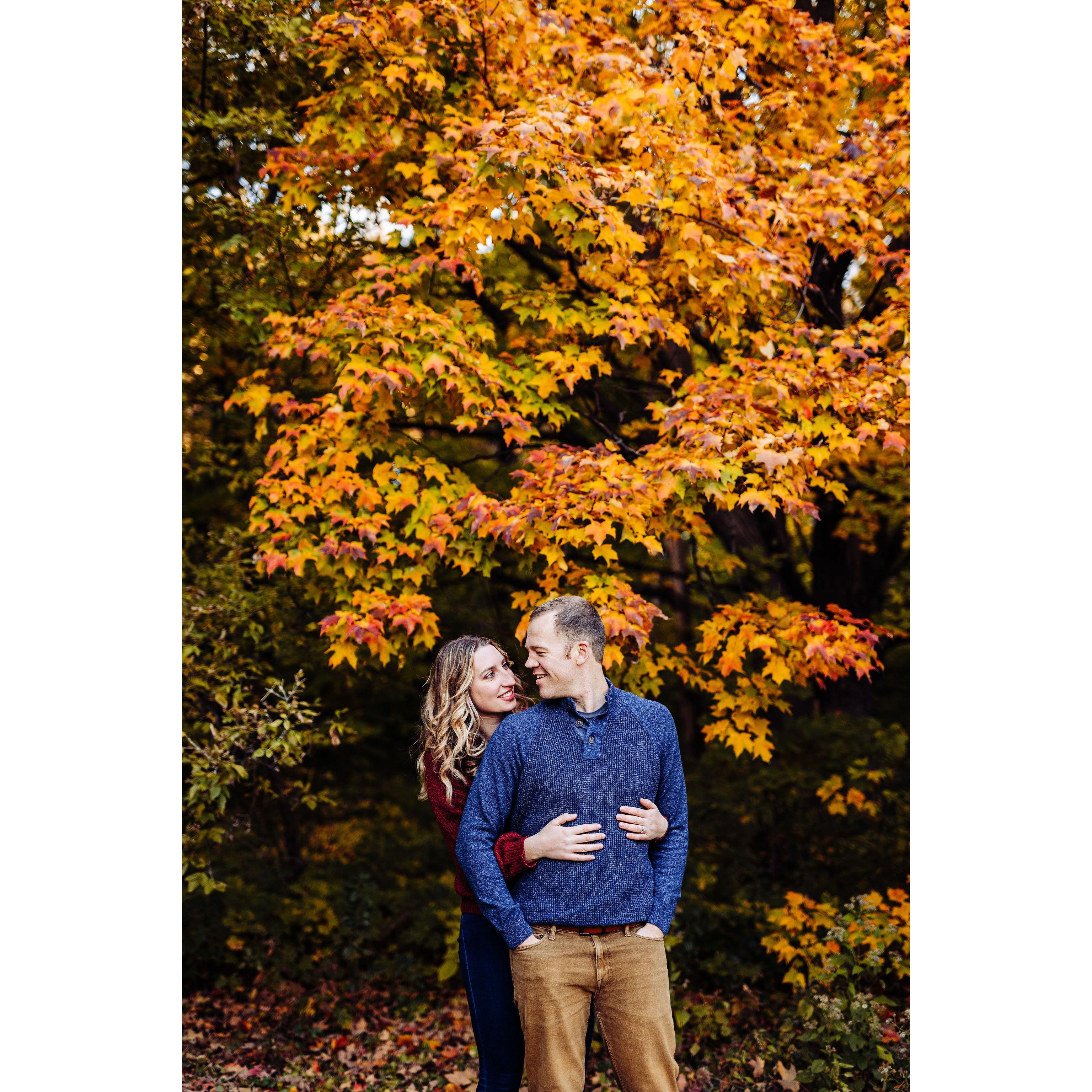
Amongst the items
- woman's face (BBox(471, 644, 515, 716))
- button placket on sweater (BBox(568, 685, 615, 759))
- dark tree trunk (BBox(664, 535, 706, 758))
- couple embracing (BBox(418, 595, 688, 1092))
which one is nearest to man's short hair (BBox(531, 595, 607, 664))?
couple embracing (BBox(418, 595, 688, 1092))

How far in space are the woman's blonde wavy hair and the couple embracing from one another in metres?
0.12

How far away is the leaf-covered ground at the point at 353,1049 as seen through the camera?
4.90 m

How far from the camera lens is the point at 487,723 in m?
3.03

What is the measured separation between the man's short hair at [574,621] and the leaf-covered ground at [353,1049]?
3.06 metres

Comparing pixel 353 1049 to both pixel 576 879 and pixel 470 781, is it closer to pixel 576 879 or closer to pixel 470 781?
pixel 470 781

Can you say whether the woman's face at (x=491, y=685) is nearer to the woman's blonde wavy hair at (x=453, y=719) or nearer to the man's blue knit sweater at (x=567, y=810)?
the woman's blonde wavy hair at (x=453, y=719)

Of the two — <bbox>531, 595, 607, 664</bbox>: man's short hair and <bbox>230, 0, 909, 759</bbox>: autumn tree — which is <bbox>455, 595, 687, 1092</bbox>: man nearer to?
<bbox>531, 595, 607, 664</bbox>: man's short hair

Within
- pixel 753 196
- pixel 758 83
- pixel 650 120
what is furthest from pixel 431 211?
pixel 758 83

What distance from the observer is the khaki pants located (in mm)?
2627

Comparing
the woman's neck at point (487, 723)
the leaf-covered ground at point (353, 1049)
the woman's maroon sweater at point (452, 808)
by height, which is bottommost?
the leaf-covered ground at point (353, 1049)

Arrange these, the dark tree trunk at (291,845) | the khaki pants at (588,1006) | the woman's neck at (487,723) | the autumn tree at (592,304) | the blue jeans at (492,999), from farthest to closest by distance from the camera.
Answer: the dark tree trunk at (291,845) < the autumn tree at (592,304) < the woman's neck at (487,723) < the blue jeans at (492,999) < the khaki pants at (588,1006)

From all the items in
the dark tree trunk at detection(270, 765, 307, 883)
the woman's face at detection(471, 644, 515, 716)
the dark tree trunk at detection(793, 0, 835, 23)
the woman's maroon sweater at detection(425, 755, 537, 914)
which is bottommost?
the dark tree trunk at detection(270, 765, 307, 883)

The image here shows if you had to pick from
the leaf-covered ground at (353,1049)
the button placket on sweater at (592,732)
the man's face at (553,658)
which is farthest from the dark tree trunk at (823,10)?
the leaf-covered ground at (353,1049)

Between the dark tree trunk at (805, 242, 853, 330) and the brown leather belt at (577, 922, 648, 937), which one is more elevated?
the dark tree trunk at (805, 242, 853, 330)
